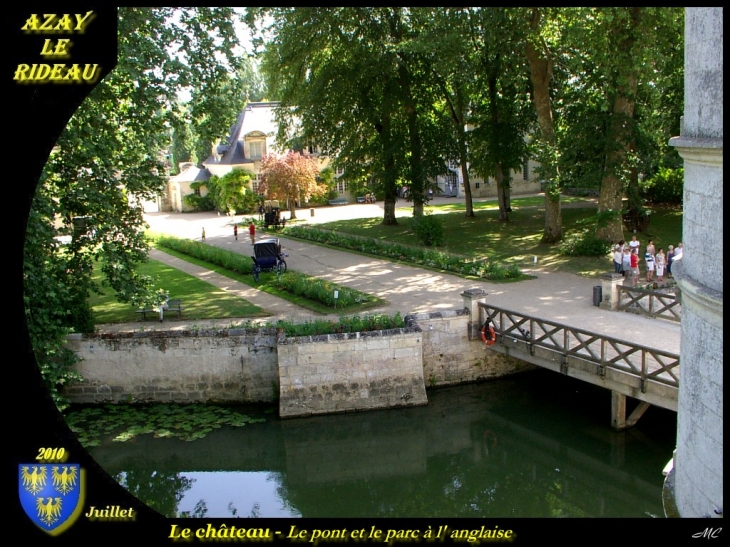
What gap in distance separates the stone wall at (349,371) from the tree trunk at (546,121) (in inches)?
429

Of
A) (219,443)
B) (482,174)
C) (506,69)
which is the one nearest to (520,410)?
(219,443)

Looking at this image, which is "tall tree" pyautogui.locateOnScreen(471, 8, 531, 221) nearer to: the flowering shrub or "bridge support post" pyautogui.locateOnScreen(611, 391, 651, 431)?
the flowering shrub

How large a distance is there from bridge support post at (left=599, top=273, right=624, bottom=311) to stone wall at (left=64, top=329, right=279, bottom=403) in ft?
25.8

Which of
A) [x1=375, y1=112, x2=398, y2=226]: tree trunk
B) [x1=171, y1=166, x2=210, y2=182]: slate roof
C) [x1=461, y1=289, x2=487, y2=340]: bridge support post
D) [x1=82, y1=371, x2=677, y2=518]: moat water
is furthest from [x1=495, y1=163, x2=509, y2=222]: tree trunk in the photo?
[x1=171, y1=166, x2=210, y2=182]: slate roof

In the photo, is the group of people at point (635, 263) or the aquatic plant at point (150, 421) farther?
the group of people at point (635, 263)

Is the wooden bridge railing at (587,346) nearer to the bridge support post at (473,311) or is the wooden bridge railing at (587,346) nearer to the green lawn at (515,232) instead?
the bridge support post at (473,311)

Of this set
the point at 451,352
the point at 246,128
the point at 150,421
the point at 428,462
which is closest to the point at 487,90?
the point at 451,352

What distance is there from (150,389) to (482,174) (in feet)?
67.3

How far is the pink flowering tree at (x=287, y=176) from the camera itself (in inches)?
1495

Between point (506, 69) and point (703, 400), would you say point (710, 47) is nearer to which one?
point (703, 400)

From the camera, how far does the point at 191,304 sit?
21.2 m

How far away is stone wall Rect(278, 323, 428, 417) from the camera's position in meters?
16.7

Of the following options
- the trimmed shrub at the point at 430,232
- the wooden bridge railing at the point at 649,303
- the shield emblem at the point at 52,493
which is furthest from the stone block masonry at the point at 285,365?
the trimmed shrub at the point at 430,232

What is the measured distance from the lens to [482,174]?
1345 inches
